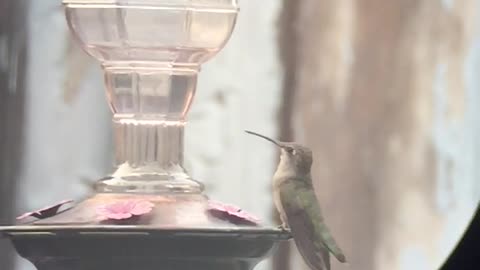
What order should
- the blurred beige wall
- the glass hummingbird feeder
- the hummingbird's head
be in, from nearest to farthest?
the glass hummingbird feeder
the hummingbird's head
the blurred beige wall

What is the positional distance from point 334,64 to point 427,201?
23 centimetres

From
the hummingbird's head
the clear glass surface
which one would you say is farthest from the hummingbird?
the clear glass surface

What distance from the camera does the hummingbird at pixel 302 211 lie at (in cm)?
110

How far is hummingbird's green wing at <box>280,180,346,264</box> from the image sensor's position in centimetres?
110

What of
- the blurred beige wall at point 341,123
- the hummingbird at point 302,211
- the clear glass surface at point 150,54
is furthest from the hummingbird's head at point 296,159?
the blurred beige wall at point 341,123

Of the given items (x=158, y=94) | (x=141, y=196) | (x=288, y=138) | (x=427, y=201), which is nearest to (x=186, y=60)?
(x=158, y=94)

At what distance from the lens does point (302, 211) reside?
43.6 inches

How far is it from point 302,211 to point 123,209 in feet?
0.60

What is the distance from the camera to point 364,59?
5.31 feet

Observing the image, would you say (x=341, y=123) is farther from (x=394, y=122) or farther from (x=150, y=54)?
(x=150, y=54)

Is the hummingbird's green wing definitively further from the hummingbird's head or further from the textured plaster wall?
the textured plaster wall

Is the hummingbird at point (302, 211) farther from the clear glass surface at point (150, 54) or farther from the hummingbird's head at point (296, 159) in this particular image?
the clear glass surface at point (150, 54)

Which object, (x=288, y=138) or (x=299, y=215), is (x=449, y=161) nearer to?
(x=288, y=138)

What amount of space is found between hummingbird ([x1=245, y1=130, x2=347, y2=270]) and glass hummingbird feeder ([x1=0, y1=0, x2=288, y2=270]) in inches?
0.9
